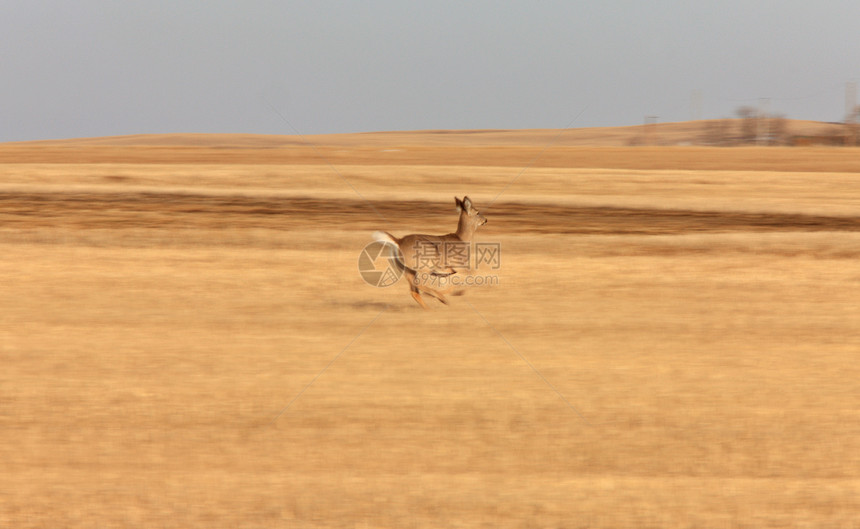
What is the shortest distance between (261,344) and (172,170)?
13.7 meters

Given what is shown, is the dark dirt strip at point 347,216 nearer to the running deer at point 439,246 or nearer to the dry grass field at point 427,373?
the dry grass field at point 427,373

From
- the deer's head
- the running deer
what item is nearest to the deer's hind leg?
the running deer

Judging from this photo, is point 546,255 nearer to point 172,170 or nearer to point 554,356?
point 554,356

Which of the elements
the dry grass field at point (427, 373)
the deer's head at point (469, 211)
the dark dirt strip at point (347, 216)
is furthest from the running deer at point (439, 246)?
the dark dirt strip at point (347, 216)

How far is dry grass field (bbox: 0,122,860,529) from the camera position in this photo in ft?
14.7

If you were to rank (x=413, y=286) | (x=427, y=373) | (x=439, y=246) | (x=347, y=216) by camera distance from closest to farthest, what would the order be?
(x=427, y=373) < (x=439, y=246) < (x=413, y=286) < (x=347, y=216)

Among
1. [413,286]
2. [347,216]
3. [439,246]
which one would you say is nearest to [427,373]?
[439,246]

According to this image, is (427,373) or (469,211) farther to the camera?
(469,211)

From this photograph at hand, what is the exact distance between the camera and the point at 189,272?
11.2 metres

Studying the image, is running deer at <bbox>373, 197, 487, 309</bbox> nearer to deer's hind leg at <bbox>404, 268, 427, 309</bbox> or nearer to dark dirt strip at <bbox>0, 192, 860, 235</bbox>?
deer's hind leg at <bbox>404, 268, 427, 309</bbox>

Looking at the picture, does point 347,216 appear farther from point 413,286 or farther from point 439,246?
point 439,246

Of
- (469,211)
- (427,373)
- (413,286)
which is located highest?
(469,211)

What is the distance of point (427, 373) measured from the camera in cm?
664

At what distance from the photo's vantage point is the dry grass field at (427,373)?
4488 mm
